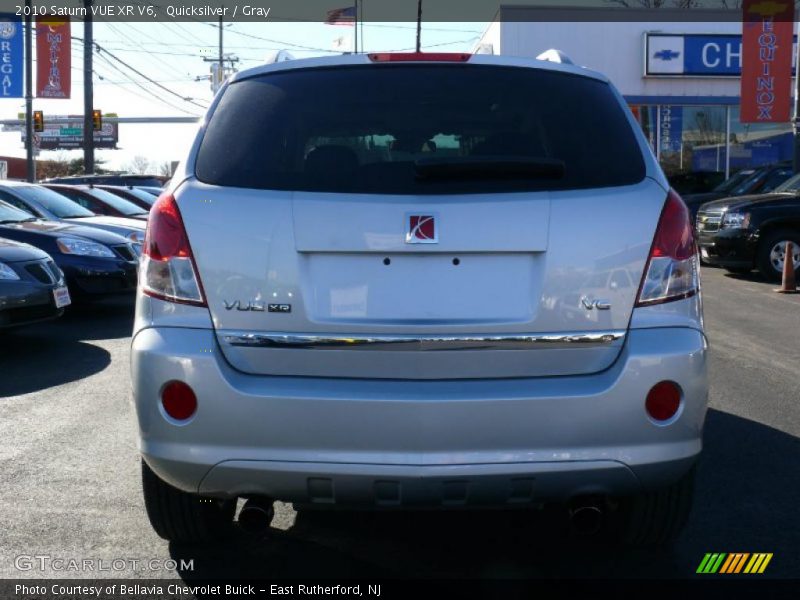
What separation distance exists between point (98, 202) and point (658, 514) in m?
13.1

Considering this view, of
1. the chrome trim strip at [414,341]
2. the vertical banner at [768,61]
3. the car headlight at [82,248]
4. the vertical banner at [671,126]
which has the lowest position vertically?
the car headlight at [82,248]

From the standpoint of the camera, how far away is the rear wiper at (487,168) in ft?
11.1

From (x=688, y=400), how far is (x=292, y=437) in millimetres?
1255

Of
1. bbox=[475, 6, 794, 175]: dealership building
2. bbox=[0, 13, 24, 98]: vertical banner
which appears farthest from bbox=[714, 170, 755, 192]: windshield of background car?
bbox=[0, 13, 24, 98]: vertical banner

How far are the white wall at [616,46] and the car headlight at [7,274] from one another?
24.4 m

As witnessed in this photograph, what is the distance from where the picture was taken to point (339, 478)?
10.6ft

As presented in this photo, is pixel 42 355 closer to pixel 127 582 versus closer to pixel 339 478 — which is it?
pixel 127 582

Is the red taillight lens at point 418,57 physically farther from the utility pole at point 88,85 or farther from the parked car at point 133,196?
the utility pole at point 88,85

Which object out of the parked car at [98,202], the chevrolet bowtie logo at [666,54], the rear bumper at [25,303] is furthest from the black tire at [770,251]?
the chevrolet bowtie logo at [666,54]

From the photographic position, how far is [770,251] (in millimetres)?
14875

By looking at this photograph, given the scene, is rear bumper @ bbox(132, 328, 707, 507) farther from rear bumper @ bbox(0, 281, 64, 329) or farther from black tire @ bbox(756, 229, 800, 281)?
black tire @ bbox(756, 229, 800, 281)

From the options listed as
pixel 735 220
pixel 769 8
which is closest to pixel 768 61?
pixel 769 8

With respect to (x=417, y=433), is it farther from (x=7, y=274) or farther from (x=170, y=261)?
(x=7, y=274)

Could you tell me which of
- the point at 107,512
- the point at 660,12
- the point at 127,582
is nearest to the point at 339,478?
the point at 127,582
